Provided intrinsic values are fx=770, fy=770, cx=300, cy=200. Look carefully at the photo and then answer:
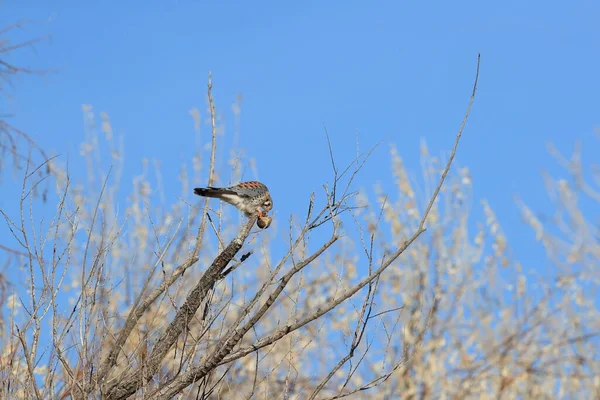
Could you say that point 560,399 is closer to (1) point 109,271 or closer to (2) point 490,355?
(2) point 490,355

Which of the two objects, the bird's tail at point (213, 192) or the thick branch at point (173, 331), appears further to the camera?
the bird's tail at point (213, 192)

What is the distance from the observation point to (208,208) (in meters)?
4.44

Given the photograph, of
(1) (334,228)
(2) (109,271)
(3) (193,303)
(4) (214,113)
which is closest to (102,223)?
(2) (109,271)

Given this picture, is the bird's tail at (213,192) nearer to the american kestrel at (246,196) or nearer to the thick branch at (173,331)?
the american kestrel at (246,196)

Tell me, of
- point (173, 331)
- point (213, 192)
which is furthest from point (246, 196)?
point (173, 331)

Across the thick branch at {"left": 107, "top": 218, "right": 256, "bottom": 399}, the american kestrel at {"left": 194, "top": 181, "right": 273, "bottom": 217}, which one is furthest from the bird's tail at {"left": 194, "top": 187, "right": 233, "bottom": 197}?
the thick branch at {"left": 107, "top": 218, "right": 256, "bottom": 399}

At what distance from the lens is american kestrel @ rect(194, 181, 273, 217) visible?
19.6 ft

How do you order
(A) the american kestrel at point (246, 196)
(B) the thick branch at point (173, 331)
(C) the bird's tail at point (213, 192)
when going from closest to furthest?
1. (B) the thick branch at point (173, 331)
2. (C) the bird's tail at point (213, 192)
3. (A) the american kestrel at point (246, 196)

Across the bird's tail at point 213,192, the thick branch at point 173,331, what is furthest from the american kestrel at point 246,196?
the thick branch at point 173,331

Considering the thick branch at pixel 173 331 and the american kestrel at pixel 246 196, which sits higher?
the american kestrel at pixel 246 196

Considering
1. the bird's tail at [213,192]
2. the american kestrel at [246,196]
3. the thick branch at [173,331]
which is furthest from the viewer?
the american kestrel at [246,196]

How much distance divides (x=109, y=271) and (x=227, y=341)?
95 centimetres

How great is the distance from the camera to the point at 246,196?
242 inches

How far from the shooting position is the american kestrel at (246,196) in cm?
599
